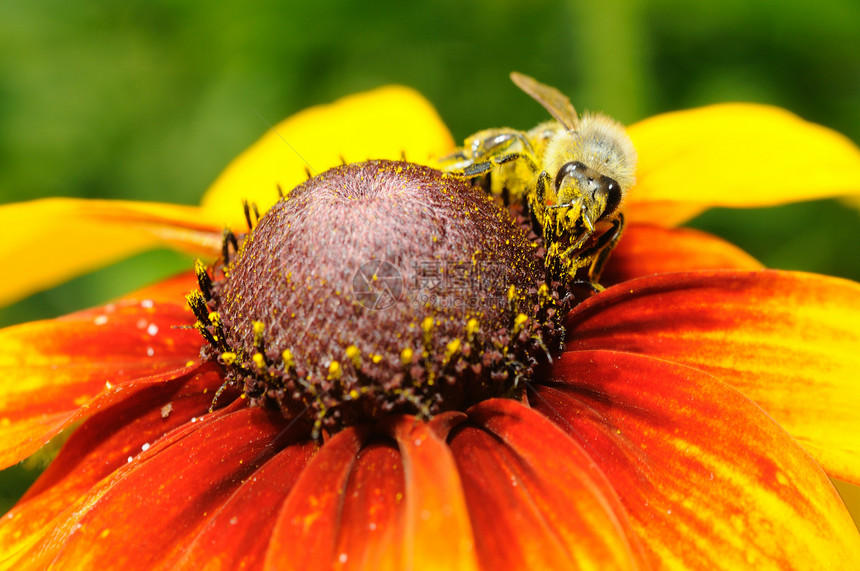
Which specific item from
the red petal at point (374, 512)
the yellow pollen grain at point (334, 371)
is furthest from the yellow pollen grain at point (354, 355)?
the red petal at point (374, 512)

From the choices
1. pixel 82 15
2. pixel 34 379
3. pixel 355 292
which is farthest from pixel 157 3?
pixel 355 292

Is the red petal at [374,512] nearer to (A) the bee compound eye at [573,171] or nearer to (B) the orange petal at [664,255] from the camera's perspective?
(A) the bee compound eye at [573,171]

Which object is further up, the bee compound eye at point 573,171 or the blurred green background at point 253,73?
the blurred green background at point 253,73

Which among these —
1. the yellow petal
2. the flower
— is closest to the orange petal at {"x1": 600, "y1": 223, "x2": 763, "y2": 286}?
the flower

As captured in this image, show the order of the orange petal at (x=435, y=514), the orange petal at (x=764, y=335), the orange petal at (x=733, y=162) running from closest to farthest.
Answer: the orange petal at (x=435, y=514), the orange petal at (x=764, y=335), the orange petal at (x=733, y=162)

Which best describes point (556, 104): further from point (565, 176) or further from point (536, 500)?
point (536, 500)

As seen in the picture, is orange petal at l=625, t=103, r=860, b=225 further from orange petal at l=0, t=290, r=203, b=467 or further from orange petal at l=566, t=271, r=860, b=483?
orange petal at l=0, t=290, r=203, b=467

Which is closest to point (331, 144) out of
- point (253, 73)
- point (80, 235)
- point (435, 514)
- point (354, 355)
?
point (80, 235)

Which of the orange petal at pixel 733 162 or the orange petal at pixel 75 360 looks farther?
the orange petal at pixel 733 162
